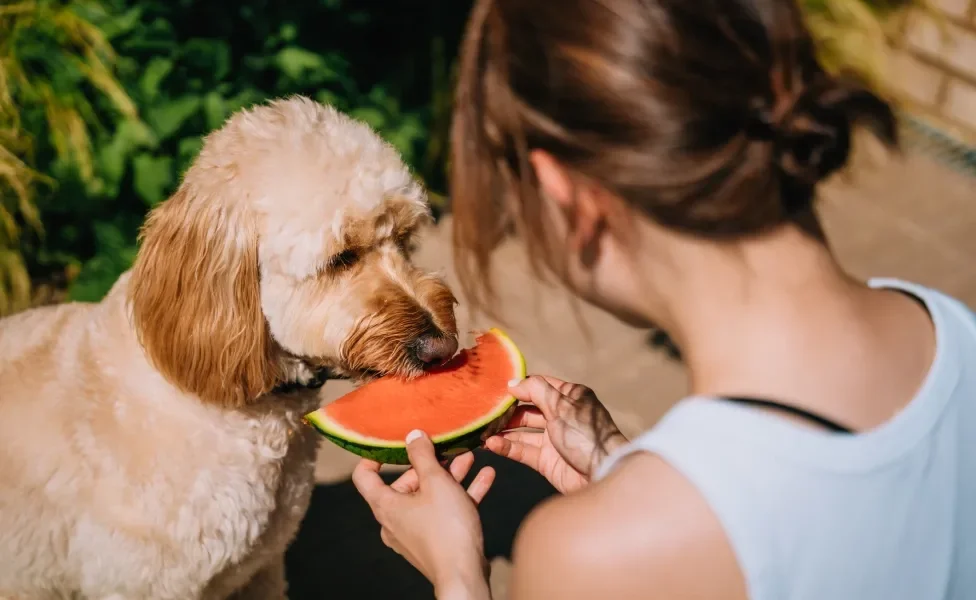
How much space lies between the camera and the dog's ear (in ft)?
6.96

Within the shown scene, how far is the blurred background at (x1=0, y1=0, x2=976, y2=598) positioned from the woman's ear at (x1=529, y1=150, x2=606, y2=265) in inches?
65.1

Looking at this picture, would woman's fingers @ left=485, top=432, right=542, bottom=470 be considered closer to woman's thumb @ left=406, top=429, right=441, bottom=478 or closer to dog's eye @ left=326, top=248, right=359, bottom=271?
woman's thumb @ left=406, top=429, right=441, bottom=478

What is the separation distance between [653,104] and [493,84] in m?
0.31

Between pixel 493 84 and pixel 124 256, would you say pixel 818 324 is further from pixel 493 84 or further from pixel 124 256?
pixel 124 256

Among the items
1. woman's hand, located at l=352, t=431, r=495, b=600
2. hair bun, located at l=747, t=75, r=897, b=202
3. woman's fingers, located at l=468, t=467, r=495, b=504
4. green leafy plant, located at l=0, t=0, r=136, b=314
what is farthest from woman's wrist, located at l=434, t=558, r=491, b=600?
green leafy plant, located at l=0, t=0, r=136, b=314

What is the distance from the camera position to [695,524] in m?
1.37

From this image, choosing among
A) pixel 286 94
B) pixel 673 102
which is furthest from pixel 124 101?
pixel 673 102

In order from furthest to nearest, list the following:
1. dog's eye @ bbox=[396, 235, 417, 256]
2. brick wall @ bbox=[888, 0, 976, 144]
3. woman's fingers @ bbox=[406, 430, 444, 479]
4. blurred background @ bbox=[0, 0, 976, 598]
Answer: brick wall @ bbox=[888, 0, 976, 144]
blurred background @ bbox=[0, 0, 976, 598]
dog's eye @ bbox=[396, 235, 417, 256]
woman's fingers @ bbox=[406, 430, 444, 479]

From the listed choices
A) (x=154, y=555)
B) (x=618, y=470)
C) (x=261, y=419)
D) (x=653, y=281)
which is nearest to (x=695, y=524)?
(x=618, y=470)

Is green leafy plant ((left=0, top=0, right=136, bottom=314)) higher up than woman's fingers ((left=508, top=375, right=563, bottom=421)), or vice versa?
woman's fingers ((left=508, top=375, right=563, bottom=421))

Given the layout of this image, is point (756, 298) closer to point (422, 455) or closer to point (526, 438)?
point (422, 455)

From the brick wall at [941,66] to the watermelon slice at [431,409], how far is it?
4419 millimetres

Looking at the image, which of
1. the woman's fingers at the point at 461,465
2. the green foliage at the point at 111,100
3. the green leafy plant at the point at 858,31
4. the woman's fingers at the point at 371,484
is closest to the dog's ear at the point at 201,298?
the woman's fingers at the point at 371,484

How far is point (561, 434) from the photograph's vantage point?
2.22 metres
